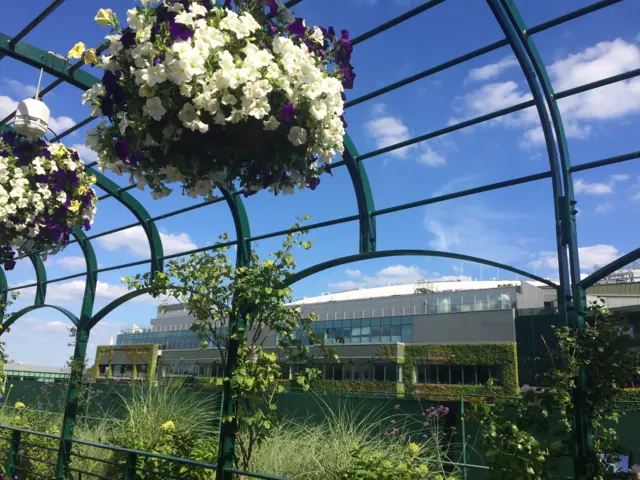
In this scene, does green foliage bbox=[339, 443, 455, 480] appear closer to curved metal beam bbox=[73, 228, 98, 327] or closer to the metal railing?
the metal railing

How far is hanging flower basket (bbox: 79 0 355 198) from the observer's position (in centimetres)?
187

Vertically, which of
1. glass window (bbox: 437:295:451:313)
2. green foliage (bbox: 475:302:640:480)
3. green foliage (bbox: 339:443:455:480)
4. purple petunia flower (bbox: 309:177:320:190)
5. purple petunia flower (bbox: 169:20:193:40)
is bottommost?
green foliage (bbox: 339:443:455:480)

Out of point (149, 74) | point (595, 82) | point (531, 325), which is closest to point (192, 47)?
point (149, 74)

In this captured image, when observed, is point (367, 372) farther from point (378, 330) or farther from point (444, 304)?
point (444, 304)

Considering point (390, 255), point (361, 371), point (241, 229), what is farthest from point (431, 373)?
point (390, 255)

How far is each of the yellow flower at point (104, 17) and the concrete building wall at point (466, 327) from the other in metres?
34.9

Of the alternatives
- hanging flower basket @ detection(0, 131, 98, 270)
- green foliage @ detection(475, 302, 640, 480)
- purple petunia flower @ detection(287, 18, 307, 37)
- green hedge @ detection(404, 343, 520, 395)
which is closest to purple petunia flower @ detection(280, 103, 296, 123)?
purple petunia flower @ detection(287, 18, 307, 37)

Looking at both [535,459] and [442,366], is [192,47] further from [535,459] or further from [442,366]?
[442,366]

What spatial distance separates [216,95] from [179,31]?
0.25m

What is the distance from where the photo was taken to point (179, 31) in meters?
1.86

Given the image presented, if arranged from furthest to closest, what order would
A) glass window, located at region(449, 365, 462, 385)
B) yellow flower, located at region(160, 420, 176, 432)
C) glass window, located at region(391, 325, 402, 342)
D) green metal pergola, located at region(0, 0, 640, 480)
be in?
glass window, located at region(391, 325, 402, 342), glass window, located at region(449, 365, 462, 385), yellow flower, located at region(160, 420, 176, 432), green metal pergola, located at region(0, 0, 640, 480)

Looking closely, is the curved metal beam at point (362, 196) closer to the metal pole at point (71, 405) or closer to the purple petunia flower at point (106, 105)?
the purple petunia flower at point (106, 105)

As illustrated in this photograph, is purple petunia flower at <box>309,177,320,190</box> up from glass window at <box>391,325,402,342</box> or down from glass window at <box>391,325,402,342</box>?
down

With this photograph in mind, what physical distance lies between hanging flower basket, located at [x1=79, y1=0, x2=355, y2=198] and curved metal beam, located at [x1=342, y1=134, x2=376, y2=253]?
206cm
